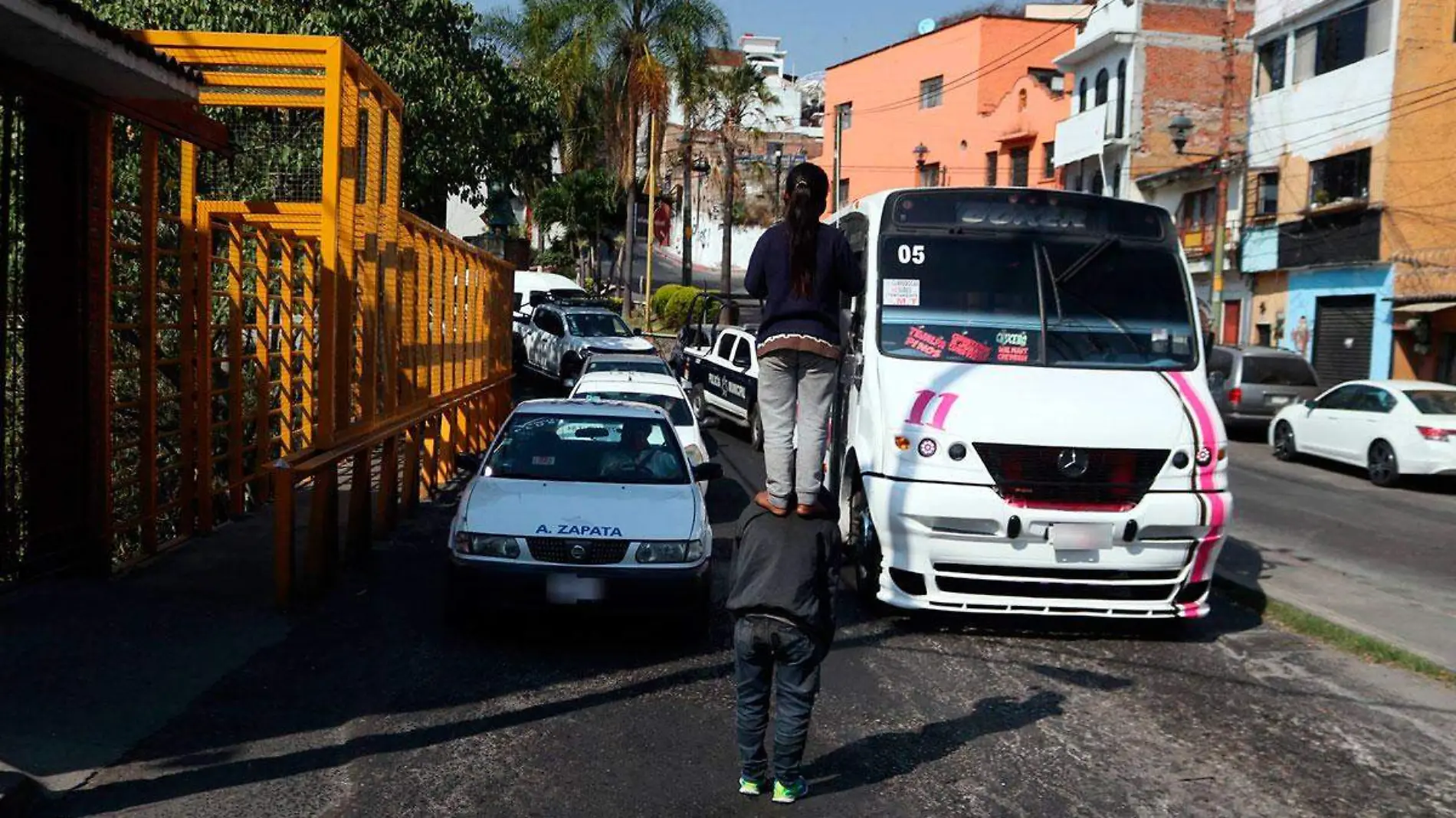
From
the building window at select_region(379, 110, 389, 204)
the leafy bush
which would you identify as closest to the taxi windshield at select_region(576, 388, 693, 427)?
the building window at select_region(379, 110, 389, 204)

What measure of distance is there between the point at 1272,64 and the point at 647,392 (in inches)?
945

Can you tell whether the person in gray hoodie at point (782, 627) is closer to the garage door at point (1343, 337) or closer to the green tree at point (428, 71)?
the green tree at point (428, 71)

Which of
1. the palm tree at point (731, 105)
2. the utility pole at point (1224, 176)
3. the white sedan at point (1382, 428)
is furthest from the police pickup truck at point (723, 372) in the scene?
the palm tree at point (731, 105)

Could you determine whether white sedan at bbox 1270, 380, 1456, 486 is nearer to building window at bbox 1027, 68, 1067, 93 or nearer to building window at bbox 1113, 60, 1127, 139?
building window at bbox 1113, 60, 1127, 139

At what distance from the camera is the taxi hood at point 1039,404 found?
7648 millimetres

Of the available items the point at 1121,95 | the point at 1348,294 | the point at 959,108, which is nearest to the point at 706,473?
the point at 1348,294

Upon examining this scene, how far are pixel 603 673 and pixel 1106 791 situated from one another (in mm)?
2858

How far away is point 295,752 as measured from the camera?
18.7 feet

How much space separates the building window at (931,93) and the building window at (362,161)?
4513 cm

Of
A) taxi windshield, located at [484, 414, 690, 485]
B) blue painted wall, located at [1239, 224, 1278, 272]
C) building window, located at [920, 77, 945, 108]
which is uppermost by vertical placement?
building window, located at [920, 77, 945, 108]

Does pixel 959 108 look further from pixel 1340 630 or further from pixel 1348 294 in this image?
pixel 1340 630

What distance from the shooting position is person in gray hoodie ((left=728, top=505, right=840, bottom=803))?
5.02 meters

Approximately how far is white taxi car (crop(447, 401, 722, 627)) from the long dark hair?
2464 mm

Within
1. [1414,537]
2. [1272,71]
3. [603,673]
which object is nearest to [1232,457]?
[1414,537]
